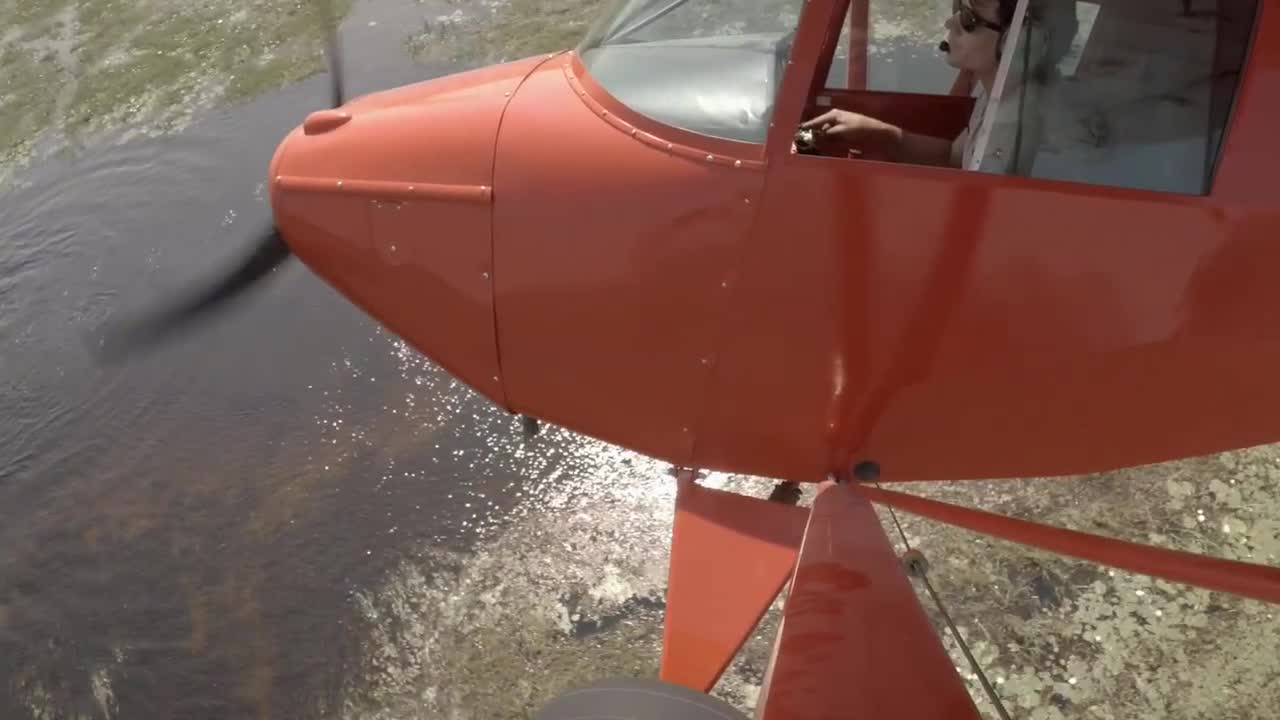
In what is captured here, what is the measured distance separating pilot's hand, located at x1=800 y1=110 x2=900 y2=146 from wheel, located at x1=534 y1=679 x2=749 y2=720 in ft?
4.64

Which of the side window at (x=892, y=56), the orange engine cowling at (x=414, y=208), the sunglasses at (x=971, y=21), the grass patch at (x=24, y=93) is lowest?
the grass patch at (x=24, y=93)

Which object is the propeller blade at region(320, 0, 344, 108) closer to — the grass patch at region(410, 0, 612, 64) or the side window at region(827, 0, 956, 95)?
the side window at region(827, 0, 956, 95)

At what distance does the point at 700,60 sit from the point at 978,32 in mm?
647

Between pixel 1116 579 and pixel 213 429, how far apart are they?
398 cm

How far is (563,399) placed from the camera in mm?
2295

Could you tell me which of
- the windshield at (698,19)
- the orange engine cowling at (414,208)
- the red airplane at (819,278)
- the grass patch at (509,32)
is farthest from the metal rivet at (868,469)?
the grass patch at (509,32)

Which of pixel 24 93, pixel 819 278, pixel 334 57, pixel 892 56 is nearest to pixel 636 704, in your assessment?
pixel 819 278

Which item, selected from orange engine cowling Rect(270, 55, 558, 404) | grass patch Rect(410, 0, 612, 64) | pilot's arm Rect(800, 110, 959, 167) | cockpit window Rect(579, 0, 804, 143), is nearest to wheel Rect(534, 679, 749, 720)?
orange engine cowling Rect(270, 55, 558, 404)

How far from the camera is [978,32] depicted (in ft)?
6.83

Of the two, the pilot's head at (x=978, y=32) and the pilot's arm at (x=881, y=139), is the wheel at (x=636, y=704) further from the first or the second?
the pilot's head at (x=978, y=32)

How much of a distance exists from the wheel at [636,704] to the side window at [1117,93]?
4.46ft

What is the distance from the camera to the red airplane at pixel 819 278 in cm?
179

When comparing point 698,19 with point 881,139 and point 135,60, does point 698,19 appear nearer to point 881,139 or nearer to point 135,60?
point 881,139

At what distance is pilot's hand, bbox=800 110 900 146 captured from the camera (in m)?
2.28
